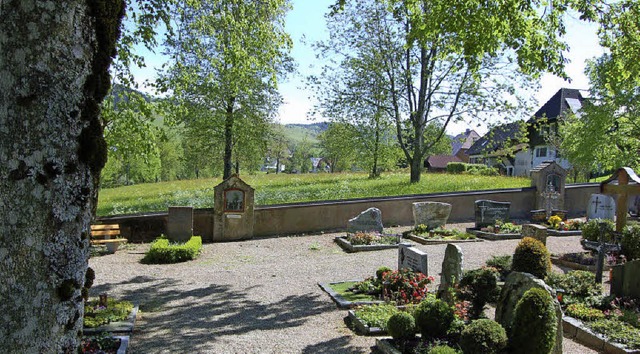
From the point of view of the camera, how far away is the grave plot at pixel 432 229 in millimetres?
15836

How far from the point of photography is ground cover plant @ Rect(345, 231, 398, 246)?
15.3 m

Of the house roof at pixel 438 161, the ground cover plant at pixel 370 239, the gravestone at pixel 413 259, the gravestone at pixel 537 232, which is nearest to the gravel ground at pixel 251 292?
the ground cover plant at pixel 370 239

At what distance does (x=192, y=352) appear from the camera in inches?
263

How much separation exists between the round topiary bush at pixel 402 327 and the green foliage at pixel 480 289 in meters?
1.23

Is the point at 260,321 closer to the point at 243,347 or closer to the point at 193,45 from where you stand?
the point at 243,347

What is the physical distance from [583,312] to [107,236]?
1336 centimetres

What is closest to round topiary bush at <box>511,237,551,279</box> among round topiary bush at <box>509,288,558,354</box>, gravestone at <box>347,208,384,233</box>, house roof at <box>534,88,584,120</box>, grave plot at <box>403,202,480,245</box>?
round topiary bush at <box>509,288,558,354</box>

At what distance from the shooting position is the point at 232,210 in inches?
686

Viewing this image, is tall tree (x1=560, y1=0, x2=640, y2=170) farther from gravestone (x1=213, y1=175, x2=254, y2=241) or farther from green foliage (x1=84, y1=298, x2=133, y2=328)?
green foliage (x1=84, y1=298, x2=133, y2=328)

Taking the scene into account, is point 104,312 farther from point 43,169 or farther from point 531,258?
point 531,258

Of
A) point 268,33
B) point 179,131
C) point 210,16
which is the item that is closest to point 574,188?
point 268,33

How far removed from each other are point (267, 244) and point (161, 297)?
6.77m

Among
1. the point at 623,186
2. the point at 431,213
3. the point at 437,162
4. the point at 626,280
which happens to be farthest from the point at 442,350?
the point at 437,162

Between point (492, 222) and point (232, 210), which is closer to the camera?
point (232, 210)
